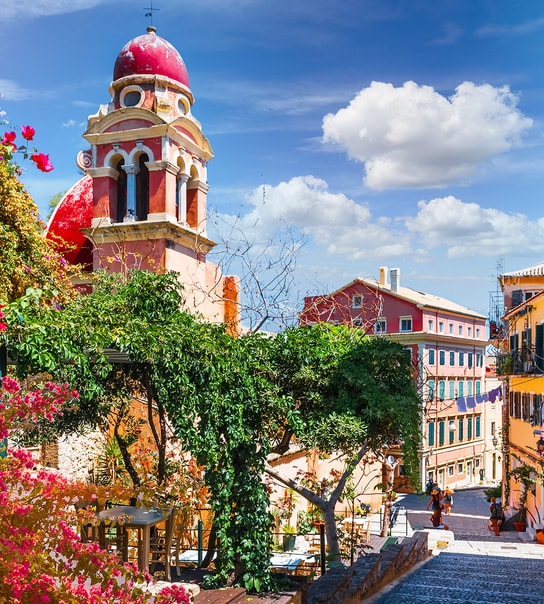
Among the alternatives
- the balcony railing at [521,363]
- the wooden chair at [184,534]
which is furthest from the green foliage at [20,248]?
the balcony railing at [521,363]

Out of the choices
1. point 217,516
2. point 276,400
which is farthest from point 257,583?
point 276,400

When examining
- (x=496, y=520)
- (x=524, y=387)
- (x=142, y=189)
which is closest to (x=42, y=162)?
(x=142, y=189)

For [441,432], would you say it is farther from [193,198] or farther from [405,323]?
[193,198]

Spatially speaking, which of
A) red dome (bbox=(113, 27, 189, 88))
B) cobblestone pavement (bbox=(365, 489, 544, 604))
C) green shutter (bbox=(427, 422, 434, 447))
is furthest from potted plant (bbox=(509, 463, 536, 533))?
green shutter (bbox=(427, 422, 434, 447))

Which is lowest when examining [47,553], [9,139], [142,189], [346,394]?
[47,553]

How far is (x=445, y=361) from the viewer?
43688 millimetres

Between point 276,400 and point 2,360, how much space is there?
3.20 meters

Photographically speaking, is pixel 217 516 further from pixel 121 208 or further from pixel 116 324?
pixel 121 208

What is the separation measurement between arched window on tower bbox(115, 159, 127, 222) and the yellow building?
43.3ft

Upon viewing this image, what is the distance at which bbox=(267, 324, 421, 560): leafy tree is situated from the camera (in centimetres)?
805

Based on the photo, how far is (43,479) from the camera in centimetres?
393

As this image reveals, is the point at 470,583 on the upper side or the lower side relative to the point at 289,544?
upper

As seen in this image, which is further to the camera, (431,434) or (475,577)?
(431,434)

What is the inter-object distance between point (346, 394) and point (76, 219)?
13.0 meters
